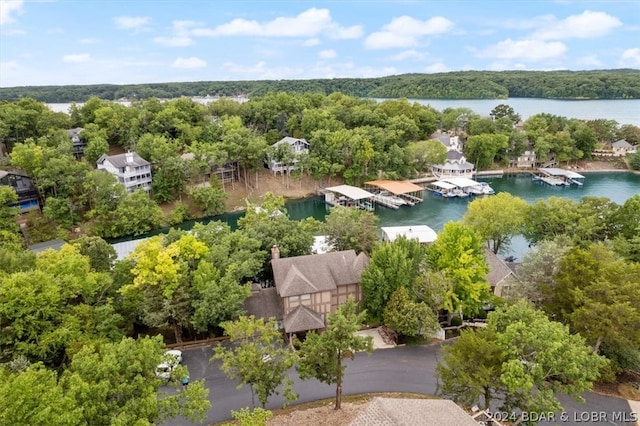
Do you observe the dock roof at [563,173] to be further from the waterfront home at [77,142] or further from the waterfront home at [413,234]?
the waterfront home at [77,142]

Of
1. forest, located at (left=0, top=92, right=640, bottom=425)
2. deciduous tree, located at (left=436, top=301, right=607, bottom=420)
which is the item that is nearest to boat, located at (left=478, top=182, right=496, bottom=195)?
forest, located at (left=0, top=92, right=640, bottom=425)

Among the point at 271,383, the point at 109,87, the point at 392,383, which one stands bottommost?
the point at 392,383

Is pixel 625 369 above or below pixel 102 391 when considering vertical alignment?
below

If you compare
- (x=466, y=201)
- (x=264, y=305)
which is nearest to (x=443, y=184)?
(x=466, y=201)

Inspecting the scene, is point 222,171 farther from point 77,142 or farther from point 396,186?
point 396,186

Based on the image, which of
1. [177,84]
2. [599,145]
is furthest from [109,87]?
[599,145]

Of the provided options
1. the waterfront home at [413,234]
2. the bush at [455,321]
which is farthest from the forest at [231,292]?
the waterfront home at [413,234]

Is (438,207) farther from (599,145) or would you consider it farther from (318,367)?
(599,145)
